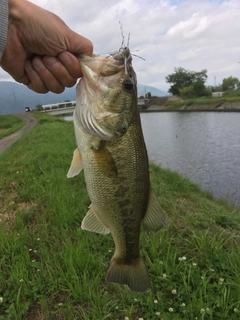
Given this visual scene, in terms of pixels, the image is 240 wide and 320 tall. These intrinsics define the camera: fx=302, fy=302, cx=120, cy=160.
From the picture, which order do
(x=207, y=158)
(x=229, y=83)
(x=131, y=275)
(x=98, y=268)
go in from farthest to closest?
(x=229, y=83) < (x=207, y=158) < (x=98, y=268) < (x=131, y=275)

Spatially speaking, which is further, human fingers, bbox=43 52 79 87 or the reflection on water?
the reflection on water

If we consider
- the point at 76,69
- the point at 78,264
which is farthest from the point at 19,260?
the point at 76,69

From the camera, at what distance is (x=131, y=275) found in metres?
1.95

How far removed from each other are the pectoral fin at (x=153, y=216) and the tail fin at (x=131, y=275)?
28 centimetres

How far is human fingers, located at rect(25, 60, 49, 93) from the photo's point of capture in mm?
2195

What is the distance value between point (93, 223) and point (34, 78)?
1.13 metres

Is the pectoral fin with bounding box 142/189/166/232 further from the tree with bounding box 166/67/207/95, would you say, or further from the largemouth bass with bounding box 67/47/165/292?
the tree with bounding box 166/67/207/95

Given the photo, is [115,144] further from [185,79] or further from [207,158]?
[185,79]

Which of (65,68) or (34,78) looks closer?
(65,68)

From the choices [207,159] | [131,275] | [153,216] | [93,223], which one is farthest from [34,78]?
[207,159]

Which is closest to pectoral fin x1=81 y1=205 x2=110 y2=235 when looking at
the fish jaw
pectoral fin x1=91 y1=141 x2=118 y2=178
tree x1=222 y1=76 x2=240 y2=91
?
pectoral fin x1=91 y1=141 x2=118 y2=178

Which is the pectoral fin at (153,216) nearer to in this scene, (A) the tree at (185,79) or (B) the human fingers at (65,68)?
(B) the human fingers at (65,68)

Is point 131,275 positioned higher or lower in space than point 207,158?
higher

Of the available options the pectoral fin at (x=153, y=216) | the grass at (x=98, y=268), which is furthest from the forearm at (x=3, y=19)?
the grass at (x=98, y=268)
